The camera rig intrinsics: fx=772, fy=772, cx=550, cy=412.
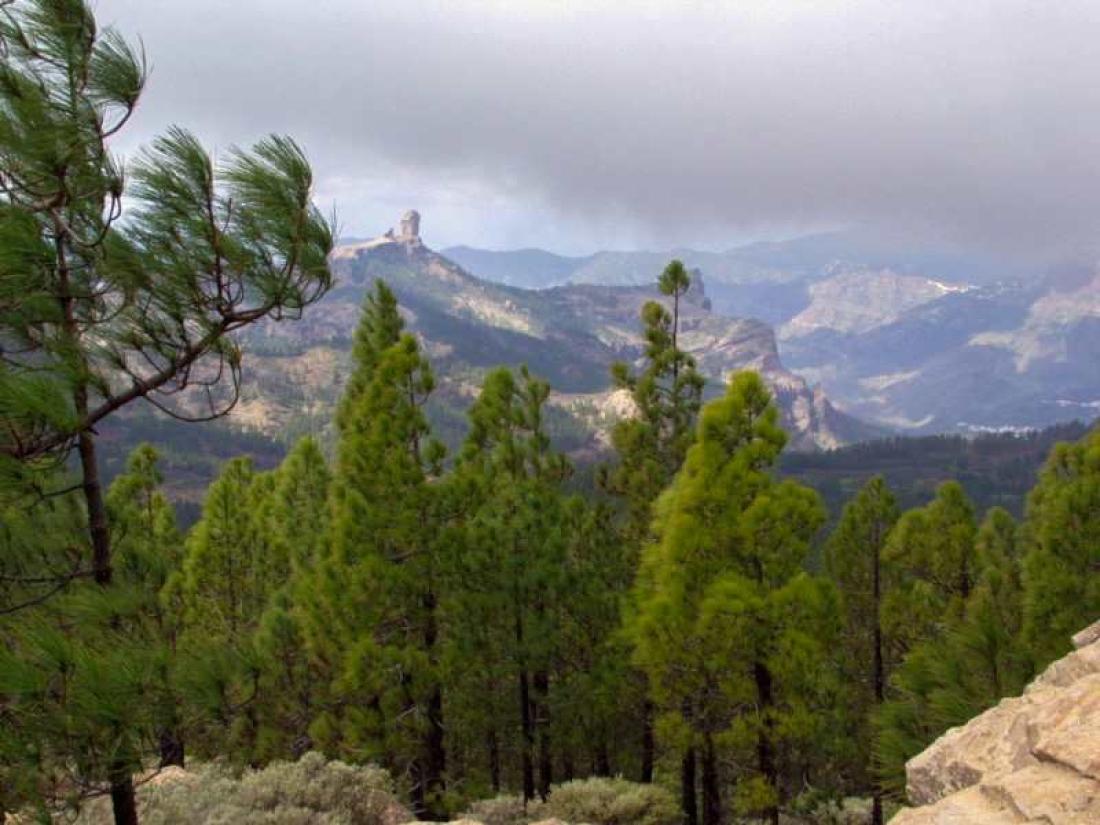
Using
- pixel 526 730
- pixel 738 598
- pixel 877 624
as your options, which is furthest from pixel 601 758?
pixel 738 598

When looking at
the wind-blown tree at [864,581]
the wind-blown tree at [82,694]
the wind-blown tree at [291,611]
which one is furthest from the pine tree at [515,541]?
the wind-blown tree at [82,694]

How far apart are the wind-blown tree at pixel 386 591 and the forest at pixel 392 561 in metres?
0.07

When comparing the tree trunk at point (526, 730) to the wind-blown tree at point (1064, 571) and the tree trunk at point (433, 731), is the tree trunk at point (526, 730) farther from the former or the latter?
the wind-blown tree at point (1064, 571)

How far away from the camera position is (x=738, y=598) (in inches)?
452

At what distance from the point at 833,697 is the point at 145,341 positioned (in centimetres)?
1545

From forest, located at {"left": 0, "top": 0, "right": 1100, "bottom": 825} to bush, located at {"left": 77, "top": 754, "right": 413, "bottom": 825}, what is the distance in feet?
1.90

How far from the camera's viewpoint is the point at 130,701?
510cm

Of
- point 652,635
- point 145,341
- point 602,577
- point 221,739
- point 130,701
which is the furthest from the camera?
point 602,577

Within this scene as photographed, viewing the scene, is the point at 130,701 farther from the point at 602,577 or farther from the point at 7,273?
the point at 602,577

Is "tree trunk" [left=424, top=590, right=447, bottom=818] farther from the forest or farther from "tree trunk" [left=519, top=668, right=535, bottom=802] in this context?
"tree trunk" [left=519, top=668, right=535, bottom=802]

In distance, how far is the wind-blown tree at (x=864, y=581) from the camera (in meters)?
23.0

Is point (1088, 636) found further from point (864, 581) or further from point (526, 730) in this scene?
point (864, 581)

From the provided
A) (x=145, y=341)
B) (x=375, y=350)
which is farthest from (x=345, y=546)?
(x=145, y=341)

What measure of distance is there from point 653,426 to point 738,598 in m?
9.76
